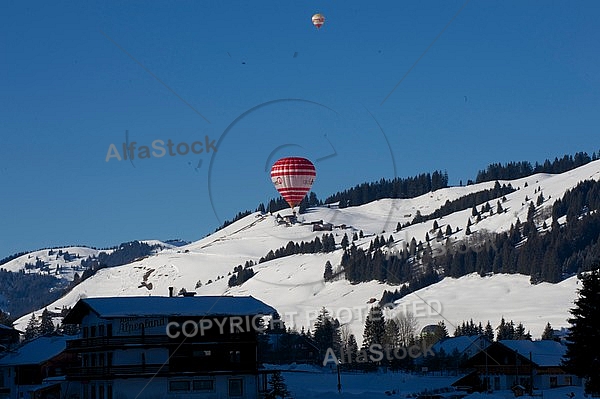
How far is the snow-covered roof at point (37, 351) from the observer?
87.6m

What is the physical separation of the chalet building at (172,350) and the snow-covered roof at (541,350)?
129 ft

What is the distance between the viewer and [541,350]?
352 feet

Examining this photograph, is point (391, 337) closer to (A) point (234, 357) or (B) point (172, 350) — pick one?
(A) point (234, 357)

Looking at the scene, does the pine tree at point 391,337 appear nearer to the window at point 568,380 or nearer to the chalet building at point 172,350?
the window at point 568,380

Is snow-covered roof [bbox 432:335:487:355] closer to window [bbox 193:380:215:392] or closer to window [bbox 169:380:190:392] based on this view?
window [bbox 193:380:215:392]

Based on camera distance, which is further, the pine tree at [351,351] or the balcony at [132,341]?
the pine tree at [351,351]

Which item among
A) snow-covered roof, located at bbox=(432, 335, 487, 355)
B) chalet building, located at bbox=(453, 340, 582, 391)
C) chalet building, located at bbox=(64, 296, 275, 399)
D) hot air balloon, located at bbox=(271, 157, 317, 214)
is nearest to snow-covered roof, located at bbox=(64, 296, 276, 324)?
chalet building, located at bbox=(64, 296, 275, 399)

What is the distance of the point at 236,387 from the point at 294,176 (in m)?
26.6

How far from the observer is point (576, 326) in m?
69.3

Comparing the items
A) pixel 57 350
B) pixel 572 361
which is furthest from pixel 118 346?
pixel 572 361

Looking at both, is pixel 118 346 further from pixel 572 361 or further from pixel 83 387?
pixel 572 361

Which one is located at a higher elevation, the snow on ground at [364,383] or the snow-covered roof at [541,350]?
the snow-covered roof at [541,350]

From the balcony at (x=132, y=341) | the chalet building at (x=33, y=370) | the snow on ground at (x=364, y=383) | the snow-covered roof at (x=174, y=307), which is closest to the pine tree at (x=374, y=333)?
the snow on ground at (x=364, y=383)

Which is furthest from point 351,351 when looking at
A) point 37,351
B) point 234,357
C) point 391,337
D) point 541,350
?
point 234,357
